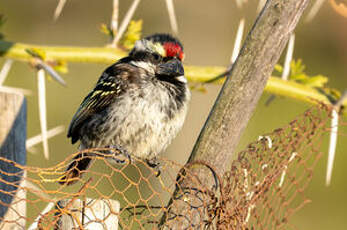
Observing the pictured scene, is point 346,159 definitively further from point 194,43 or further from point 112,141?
point 112,141

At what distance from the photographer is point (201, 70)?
3.33 meters

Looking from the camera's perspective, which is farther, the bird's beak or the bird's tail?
the bird's beak

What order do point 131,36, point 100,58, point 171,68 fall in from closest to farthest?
point 100,58
point 131,36
point 171,68

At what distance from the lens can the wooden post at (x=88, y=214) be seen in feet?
7.04

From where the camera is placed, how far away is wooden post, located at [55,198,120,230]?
2.15 metres

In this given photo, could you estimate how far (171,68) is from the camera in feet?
11.8

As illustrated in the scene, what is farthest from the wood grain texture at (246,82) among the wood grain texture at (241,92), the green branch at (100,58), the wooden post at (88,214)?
the green branch at (100,58)

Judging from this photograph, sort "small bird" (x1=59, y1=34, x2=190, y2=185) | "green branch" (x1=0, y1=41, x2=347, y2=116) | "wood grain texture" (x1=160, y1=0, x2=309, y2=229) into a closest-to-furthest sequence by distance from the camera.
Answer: "wood grain texture" (x1=160, y1=0, x2=309, y2=229), "green branch" (x1=0, y1=41, x2=347, y2=116), "small bird" (x1=59, y1=34, x2=190, y2=185)

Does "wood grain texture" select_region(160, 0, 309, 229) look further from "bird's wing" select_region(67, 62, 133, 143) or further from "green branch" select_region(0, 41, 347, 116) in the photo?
"bird's wing" select_region(67, 62, 133, 143)

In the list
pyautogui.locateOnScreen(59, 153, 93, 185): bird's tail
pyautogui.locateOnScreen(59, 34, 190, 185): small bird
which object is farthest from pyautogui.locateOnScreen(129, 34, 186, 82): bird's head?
pyautogui.locateOnScreen(59, 153, 93, 185): bird's tail

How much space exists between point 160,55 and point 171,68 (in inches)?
9.7

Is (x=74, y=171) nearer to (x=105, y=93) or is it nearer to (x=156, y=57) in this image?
(x=105, y=93)

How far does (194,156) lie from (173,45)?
134 cm

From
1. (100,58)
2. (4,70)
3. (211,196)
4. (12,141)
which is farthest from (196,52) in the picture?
(211,196)
